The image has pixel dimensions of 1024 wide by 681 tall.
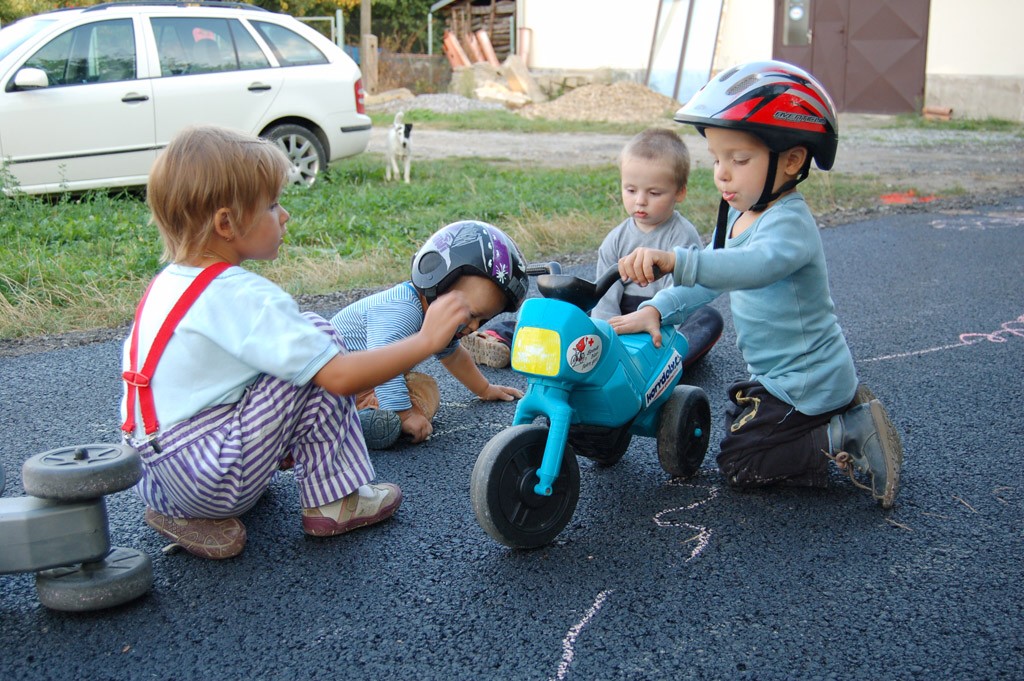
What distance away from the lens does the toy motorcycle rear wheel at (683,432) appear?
3.10 m

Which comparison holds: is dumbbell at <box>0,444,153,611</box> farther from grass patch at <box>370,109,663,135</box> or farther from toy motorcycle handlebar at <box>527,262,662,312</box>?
grass patch at <box>370,109,663,135</box>

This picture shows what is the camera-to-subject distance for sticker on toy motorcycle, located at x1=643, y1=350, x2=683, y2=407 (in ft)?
10.00

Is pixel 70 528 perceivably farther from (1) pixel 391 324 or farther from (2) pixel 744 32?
(2) pixel 744 32

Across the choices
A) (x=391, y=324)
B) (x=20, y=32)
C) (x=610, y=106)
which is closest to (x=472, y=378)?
(x=391, y=324)

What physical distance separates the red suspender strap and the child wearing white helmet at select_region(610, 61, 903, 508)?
1301 millimetres

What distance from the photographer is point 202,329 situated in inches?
96.0

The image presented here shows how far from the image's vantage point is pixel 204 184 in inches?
96.9

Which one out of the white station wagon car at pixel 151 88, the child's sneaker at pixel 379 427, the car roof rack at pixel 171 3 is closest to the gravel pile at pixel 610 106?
the white station wagon car at pixel 151 88

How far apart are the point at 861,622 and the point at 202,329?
1772mm

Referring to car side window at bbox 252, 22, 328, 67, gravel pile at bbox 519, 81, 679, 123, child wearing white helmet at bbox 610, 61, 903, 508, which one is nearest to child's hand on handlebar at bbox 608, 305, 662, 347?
child wearing white helmet at bbox 610, 61, 903, 508

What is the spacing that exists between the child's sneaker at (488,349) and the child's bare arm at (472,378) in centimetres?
39

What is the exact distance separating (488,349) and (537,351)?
185 cm

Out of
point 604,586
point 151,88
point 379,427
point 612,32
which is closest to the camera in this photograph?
point 604,586

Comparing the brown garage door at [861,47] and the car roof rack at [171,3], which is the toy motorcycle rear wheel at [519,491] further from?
the brown garage door at [861,47]
